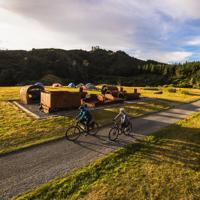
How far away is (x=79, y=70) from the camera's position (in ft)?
406

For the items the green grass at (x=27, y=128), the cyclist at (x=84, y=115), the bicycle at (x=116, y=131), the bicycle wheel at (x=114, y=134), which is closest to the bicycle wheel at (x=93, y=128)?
the cyclist at (x=84, y=115)

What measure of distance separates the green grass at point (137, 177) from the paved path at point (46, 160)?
59 cm

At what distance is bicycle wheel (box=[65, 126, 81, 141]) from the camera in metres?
13.0

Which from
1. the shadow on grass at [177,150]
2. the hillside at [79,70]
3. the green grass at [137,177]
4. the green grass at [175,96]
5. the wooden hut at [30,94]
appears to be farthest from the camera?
the hillside at [79,70]

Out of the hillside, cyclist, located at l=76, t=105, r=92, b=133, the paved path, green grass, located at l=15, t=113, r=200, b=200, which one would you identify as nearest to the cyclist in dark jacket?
cyclist, located at l=76, t=105, r=92, b=133

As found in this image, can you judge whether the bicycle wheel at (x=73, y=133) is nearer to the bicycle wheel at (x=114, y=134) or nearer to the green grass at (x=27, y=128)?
the green grass at (x=27, y=128)

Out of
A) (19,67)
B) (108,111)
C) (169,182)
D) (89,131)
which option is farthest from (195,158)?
(19,67)

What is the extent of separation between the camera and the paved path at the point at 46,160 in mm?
7902

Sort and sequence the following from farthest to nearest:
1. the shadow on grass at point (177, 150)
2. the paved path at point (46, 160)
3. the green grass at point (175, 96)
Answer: the green grass at point (175, 96), the shadow on grass at point (177, 150), the paved path at point (46, 160)

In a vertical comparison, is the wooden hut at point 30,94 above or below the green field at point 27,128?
above

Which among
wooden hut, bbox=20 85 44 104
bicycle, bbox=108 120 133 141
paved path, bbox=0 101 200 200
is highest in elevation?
wooden hut, bbox=20 85 44 104

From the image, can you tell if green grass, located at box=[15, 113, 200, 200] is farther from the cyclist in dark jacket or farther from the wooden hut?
the wooden hut

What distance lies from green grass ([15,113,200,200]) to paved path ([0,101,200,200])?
23.0 inches

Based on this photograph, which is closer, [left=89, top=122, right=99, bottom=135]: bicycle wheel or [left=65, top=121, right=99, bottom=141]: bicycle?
[left=65, top=121, right=99, bottom=141]: bicycle
